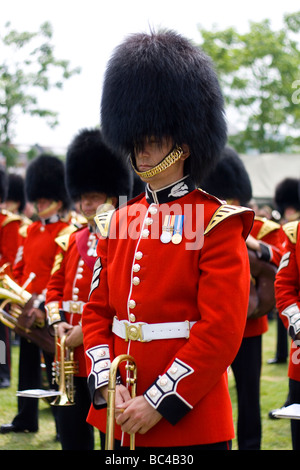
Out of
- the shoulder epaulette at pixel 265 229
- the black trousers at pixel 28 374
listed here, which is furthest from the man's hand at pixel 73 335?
the black trousers at pixel 28 374

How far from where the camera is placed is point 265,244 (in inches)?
182

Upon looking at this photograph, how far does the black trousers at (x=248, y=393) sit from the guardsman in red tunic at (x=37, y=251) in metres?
1.33

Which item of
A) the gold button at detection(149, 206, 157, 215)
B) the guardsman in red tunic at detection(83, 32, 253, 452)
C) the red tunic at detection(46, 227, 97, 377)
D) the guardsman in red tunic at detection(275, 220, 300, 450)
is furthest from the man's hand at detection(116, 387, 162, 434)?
the red tunic at detection(46, 227, 97, 377)

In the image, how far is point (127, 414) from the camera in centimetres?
235

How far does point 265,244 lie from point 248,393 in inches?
40.3

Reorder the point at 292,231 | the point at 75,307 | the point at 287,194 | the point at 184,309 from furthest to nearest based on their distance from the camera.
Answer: the point at 287,194
the point at 75,307
the point at 292,231
the point at 184,309

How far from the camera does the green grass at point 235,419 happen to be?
510cm

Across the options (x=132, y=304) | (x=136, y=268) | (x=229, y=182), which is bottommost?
(x=132, y=304)

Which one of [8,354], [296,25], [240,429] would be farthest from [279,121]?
[240,429]

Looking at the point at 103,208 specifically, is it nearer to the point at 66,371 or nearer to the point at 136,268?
the point at 66,371

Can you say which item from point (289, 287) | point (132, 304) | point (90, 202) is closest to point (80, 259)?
point (90, 202)

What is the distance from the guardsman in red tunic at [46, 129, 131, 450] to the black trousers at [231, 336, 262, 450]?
3.87 ft

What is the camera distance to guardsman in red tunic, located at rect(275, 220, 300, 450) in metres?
3.52

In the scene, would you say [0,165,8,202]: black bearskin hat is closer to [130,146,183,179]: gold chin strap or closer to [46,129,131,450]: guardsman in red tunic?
[46,129,131,450]: guardsman in red tunic
